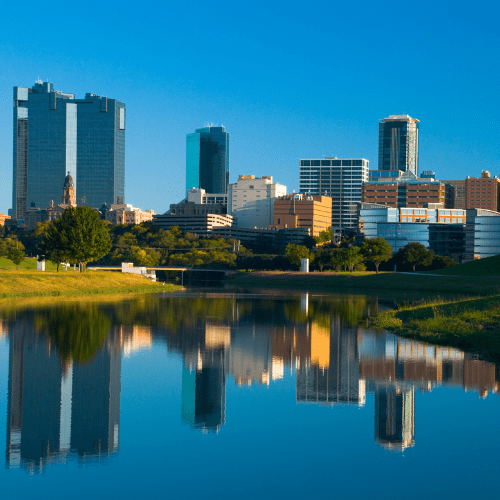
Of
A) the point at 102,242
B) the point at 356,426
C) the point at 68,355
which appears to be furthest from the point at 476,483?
the point at 102,242

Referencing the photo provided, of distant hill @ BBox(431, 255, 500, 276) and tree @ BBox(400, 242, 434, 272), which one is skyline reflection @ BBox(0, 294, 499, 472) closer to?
distant hill @ BBox(431, 255, 500, 276)

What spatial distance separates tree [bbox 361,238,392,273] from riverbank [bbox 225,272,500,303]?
18.0m

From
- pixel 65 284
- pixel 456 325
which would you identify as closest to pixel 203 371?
pixel 456 325

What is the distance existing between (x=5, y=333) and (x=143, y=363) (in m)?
12.1

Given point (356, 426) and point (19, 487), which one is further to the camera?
point (356, 426)

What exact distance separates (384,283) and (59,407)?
97.5 meters

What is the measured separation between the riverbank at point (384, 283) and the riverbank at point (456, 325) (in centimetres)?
3086

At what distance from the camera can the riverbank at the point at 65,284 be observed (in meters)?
73.1

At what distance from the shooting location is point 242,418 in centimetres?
1934

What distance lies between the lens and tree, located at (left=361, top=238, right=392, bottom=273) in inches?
5664

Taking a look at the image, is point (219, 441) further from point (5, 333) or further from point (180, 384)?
point (5, 333)

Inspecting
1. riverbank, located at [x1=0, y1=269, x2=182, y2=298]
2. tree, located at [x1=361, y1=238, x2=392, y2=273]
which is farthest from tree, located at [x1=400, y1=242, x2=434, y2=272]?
riverbank, located at [x1=0, y1=269, x2=182, y2=298]

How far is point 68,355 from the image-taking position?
94.4 ft

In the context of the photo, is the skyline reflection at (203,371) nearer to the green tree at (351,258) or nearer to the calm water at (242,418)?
the calm water at (242,418)
